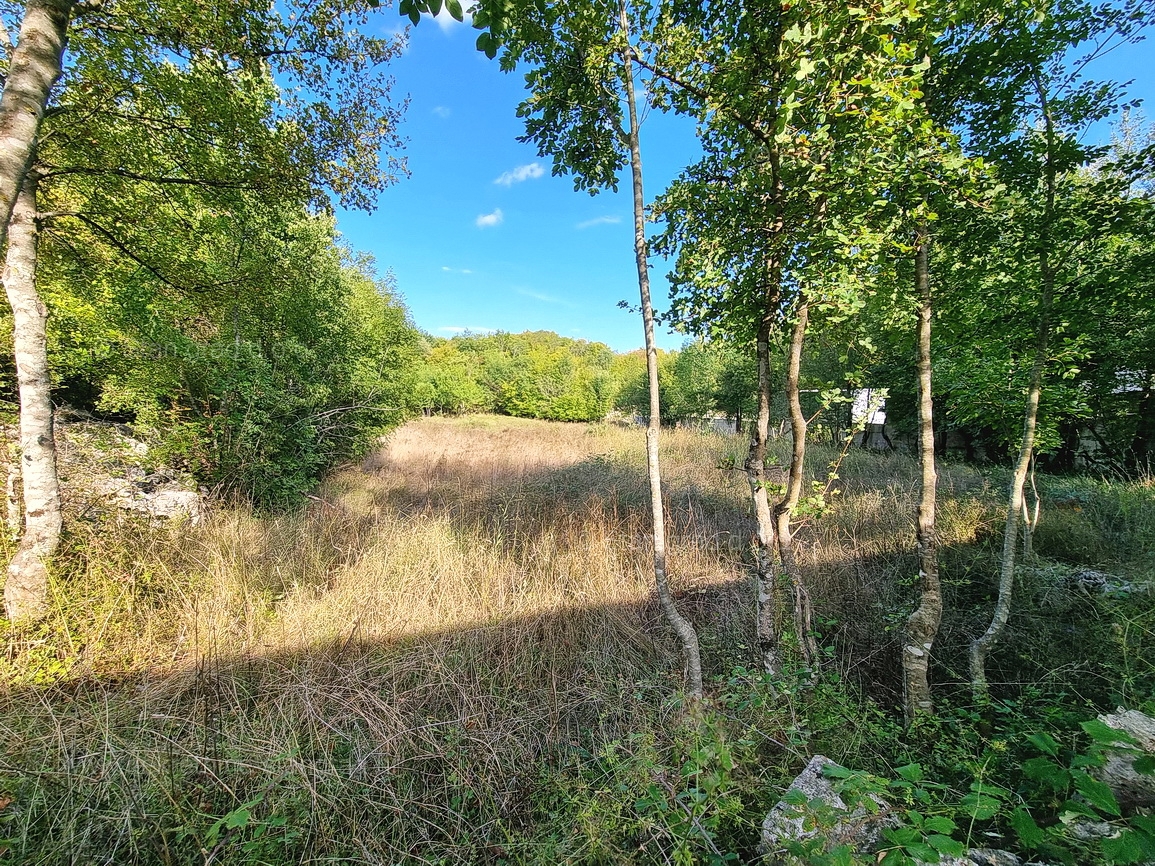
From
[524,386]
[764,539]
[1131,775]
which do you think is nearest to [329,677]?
[764,539]

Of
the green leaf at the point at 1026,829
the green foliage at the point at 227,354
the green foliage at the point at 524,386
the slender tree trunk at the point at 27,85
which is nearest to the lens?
the green leaf at the point at 1026,829

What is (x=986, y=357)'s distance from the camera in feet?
12.0

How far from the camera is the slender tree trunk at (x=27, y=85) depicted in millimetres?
1847

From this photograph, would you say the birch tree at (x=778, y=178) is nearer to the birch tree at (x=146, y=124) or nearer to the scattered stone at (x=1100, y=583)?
the scattered stone at (x=1100, y=583)

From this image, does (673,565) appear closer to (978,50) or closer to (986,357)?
(986,357)

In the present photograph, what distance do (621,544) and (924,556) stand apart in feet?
8.69

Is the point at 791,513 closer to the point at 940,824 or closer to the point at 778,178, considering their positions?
the point at 940,824

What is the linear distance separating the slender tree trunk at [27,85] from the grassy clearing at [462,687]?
2.52 m

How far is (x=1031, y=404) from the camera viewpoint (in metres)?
2.68

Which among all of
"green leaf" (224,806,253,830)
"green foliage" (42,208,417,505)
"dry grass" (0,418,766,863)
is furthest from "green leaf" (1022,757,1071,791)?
"green foliage" (42,208,417,505)

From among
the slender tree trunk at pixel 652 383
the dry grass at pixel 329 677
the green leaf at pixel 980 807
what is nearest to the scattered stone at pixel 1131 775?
the green leaf at pixel 980 807

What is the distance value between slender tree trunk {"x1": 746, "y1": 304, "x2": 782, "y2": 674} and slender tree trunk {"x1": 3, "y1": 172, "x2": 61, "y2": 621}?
4801 mm

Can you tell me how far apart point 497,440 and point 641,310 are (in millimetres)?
10772

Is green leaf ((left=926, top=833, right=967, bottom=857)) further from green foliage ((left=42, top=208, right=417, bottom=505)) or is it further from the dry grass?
green foliage ((left=42, top=208, right=417, bottom=505))
